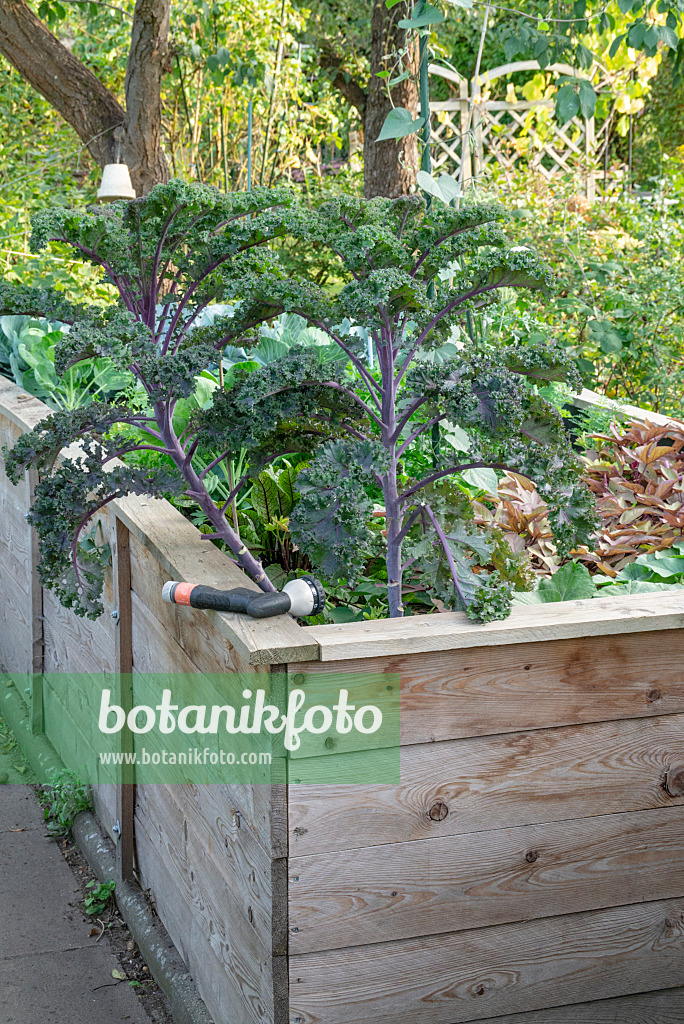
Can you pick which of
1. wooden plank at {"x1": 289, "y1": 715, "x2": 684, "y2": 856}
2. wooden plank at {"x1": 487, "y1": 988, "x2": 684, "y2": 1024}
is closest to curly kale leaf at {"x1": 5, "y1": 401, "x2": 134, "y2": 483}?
wooden plank at {"x1": 289, "y1": 715, "x2": 684, "y2": 856}

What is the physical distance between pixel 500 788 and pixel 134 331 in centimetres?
97

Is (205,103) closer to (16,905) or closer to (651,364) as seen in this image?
→ (651,364)

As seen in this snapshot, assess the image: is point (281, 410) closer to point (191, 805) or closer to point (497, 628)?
point (497, 628)

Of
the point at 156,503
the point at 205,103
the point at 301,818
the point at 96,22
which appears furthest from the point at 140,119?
the point at 301,818

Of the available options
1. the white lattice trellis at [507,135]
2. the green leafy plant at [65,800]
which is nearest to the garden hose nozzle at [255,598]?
the green leafy plant at [65,800]

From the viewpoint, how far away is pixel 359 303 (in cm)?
148

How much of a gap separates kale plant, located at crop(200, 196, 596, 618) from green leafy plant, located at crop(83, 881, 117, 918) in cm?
134

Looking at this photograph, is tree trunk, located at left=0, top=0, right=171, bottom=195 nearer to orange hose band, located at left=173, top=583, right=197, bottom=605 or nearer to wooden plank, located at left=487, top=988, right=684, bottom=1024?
orange hose band, located at left=173, top=583, right=197, bottom=605

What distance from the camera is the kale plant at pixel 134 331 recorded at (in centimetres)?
159

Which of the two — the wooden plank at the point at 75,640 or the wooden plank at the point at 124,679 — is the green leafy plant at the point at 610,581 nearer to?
the wooden plank at the point at 124,679

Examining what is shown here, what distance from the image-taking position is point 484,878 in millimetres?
1566

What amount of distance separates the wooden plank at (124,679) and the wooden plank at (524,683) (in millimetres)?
962

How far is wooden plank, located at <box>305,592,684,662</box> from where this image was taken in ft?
4.67

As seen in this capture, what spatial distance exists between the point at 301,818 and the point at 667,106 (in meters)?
12.3
